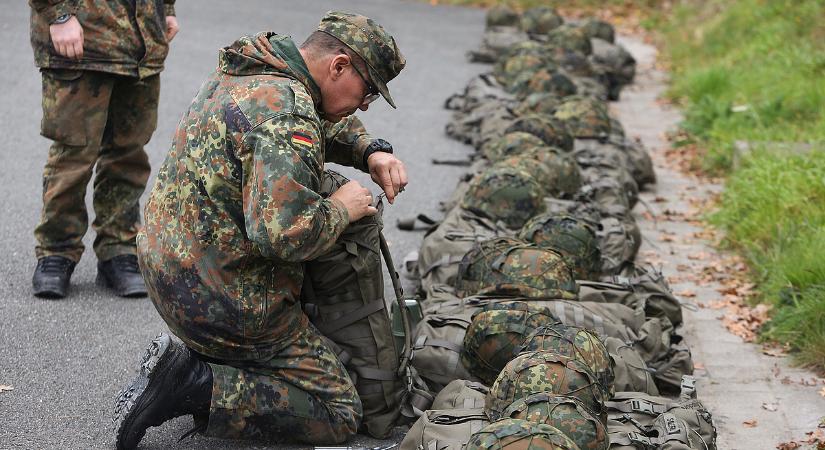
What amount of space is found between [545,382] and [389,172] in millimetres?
1122

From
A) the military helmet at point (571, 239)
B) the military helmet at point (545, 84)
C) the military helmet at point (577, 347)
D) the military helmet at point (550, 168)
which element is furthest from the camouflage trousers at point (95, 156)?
the military helmet at point (545, 84)

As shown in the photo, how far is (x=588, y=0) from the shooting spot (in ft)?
62.3

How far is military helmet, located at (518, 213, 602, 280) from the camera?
236 inches

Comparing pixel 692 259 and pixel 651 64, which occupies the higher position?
pixel 692 259

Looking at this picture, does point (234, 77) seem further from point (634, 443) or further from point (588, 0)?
point (588, 0)

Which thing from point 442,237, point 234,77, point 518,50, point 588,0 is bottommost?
point 588,0

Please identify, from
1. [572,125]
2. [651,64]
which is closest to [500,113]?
[572,125]

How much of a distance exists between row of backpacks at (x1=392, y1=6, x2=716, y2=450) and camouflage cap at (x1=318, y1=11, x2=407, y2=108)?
4.12ft

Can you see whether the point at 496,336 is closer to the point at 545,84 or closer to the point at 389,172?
the point at 389,172

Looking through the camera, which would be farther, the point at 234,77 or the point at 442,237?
the point at 442,237

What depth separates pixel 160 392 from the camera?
4.21 metres

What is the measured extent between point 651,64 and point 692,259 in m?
7.69

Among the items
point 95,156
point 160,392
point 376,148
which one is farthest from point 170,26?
point 160,392

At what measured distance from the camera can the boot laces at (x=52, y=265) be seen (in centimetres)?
584
